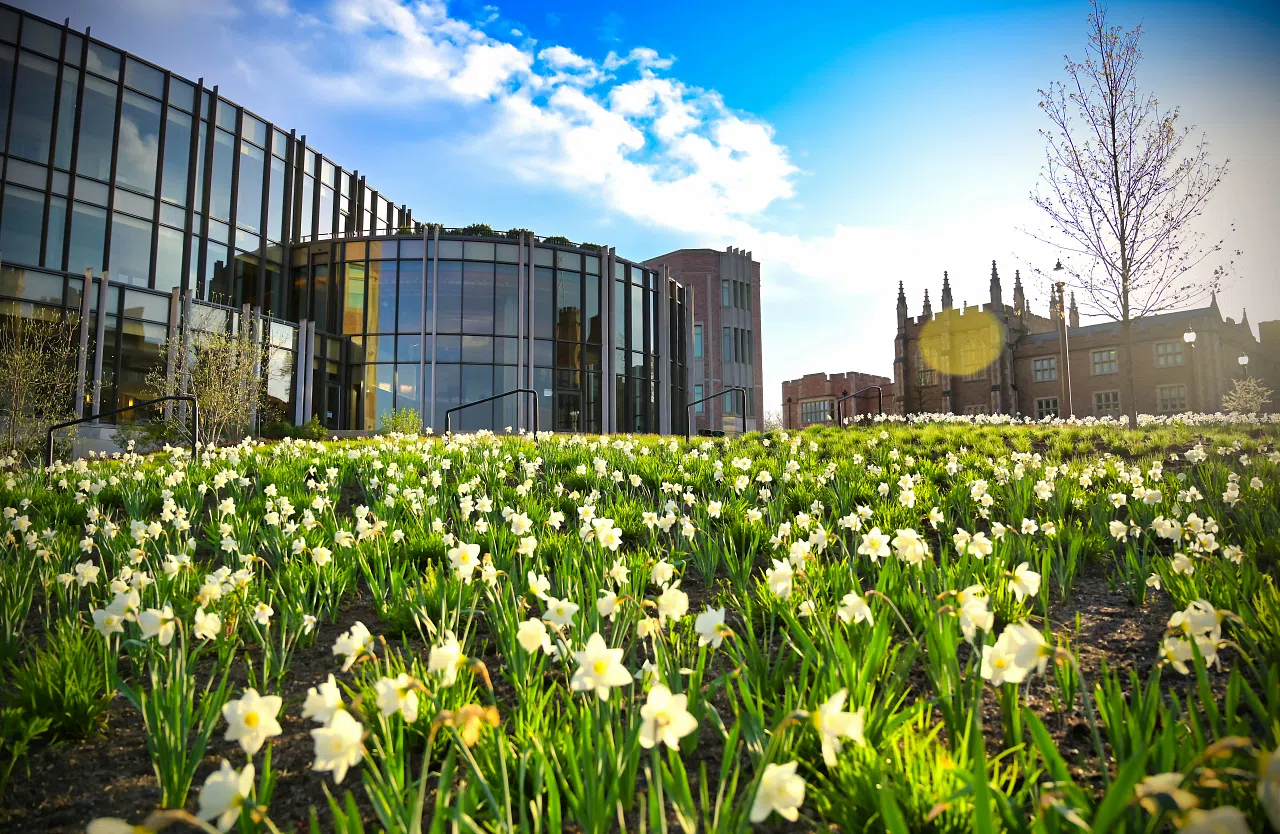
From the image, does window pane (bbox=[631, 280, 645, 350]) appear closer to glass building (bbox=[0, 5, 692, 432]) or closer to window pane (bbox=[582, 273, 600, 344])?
glass building (bbox=[0, 5, 692, 432])

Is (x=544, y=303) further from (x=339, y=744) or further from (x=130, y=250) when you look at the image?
(x=339, y=744)

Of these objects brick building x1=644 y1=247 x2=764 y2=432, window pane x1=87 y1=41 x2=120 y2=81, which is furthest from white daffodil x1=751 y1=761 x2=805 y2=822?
brick building x1=644 y1=247 x2=764 y2=432

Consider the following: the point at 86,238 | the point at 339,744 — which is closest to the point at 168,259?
the point at 86,238

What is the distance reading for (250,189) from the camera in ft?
82.7

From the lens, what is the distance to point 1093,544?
418cm

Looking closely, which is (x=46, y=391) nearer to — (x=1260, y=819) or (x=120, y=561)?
(x=120, y=561)

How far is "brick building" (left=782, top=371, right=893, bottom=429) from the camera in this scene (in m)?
54.8

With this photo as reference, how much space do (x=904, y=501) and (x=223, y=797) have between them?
4.01 meters

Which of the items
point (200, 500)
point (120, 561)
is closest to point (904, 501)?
point (120, 561)

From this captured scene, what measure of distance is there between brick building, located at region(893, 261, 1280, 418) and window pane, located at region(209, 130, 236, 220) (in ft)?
136

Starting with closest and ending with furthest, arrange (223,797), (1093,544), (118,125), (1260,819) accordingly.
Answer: (223,797) → (1260,819) → (1093,544) → (118,125)

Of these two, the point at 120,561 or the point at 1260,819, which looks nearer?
the point at 1260,819

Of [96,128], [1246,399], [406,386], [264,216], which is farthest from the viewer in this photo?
[1246,399]

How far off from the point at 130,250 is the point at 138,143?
379cm
